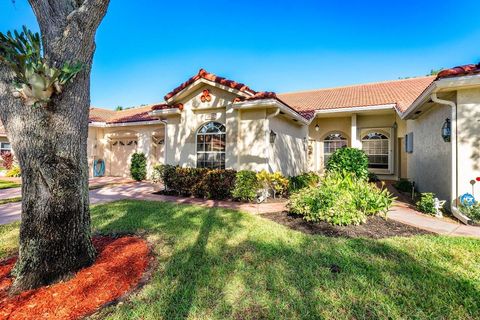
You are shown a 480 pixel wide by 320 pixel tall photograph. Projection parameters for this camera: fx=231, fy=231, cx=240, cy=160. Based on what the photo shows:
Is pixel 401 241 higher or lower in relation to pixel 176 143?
lower

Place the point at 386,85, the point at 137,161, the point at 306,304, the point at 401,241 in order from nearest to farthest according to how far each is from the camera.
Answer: the point at 306,304 → the point at 401,241 → the point at 137,161 → the point at 386,85

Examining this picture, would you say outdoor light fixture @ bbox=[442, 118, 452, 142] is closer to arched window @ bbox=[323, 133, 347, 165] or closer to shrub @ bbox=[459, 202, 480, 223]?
shrub @ bbox=[459, 202, 480, 223]

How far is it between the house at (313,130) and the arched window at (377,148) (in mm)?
51

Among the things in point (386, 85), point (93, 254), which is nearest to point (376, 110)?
point (386, 85)

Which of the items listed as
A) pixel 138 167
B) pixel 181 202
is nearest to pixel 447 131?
pixel 181 202

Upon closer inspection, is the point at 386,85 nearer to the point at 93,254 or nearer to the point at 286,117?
the point at 286,117

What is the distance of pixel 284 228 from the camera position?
18.0ft

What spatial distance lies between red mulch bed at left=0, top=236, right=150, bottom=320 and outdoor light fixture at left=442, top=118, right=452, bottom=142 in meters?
8.39

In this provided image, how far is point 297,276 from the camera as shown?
3328mm

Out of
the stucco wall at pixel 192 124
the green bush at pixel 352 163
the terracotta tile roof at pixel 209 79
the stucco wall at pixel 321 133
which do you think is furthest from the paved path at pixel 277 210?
the stucco wall at pixel 321 133

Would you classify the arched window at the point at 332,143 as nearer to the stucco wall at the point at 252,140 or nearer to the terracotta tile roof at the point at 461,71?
the stucco wall at the point at 252,140

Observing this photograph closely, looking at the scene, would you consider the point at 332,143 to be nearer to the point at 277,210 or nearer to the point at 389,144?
the point at 389,144

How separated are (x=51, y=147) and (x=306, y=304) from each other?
380 cm

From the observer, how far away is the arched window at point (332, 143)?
46.6ft
